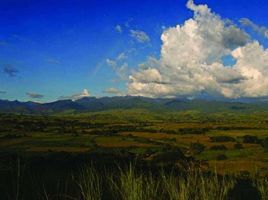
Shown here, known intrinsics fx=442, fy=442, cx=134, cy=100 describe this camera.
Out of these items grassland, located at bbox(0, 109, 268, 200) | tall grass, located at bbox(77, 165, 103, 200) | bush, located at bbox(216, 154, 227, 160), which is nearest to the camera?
tall grass, located at bbox(77, 165, 103, 200)

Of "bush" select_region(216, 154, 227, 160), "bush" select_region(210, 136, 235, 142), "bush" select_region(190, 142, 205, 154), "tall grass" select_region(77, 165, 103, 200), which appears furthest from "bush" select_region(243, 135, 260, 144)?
"tall grass" select_region(77, 165, 103, 200)

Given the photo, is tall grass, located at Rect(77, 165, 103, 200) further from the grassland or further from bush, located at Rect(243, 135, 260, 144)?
bush, located at Rect(243, 135, 260, 144)

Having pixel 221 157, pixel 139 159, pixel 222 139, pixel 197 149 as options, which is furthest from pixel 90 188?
pixel 222 139

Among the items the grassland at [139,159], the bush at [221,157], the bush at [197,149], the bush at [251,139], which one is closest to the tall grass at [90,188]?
the grassland at [139,159]

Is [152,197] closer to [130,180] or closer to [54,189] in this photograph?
[130,180]

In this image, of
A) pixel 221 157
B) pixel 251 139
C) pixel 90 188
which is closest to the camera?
pixel 90 188

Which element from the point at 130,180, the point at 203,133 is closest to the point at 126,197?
the point at 130,180

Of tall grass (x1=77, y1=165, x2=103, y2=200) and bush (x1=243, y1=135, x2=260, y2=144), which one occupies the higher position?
tall grass (x1=77, y1=165, x2=103, y2=200)

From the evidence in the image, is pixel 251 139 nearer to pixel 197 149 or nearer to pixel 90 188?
pixel 197 149

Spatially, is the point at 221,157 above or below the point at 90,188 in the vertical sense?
below

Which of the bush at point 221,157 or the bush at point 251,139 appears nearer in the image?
the bush at point 221,157

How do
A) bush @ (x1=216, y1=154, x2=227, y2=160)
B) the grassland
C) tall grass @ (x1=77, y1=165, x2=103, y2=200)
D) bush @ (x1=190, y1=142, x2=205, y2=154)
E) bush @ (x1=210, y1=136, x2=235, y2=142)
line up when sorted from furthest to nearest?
bush @ (x1=210, y1=136, x2=235, y2=142), bush @ (x1=190, y1=142, x2=205, y2=154), bush @ (x1=216, y1=154, x2=227, y2=160), the grassland, tall grass @ (x1=77, y1=165, x2=103, y2=200)

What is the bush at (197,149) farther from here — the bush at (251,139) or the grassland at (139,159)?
the bush at (251,139)

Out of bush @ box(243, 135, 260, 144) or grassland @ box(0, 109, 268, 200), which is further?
bush @ box(243, 135, 260, 144)
